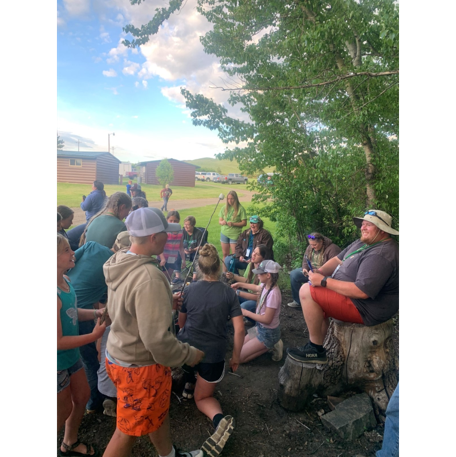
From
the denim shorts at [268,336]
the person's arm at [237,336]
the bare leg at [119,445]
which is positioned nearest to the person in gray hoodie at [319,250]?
the denim shorts at [268,336]

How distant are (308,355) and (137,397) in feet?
5.36

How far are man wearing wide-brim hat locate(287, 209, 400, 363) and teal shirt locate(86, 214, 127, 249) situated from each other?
2.06m

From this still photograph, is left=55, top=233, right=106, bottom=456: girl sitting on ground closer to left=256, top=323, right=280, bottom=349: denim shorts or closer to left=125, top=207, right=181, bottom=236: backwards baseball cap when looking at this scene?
left=125, top=207, right=181, bottom=236: backwards baseball cap

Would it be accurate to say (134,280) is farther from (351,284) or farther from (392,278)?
(392,278)

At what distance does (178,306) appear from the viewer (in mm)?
2617

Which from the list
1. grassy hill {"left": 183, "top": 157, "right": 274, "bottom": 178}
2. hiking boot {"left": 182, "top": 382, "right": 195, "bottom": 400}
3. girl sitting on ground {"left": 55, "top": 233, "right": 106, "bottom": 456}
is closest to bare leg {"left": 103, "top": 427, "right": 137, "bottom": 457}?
girl sitting on ground {"left": 55, "top": 233, "right": 106, "bottom": 456}

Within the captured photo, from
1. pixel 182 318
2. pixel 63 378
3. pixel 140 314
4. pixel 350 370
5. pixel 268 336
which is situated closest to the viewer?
pixel 140 314

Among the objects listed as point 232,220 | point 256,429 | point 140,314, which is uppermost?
point 232,220

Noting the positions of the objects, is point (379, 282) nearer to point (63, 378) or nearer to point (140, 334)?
point (140, 334)

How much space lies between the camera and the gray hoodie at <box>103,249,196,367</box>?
4.93 ft

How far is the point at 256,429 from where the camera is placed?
7.75ft

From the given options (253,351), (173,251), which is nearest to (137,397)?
(253,351)
